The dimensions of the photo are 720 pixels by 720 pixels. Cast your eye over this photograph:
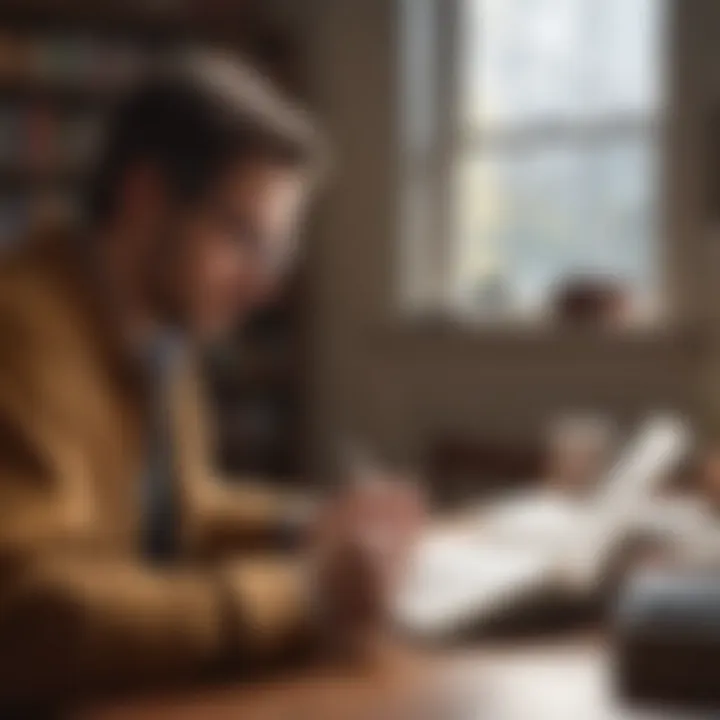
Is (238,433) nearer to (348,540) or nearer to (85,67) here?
(85,67)

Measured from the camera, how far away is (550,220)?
2.32 m

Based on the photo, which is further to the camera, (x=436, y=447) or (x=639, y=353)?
(x=436, y=447)

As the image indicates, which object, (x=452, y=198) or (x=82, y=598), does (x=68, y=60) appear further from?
(x=82, y=598)

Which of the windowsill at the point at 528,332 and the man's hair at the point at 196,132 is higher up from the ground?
the man's hair at the point at 196,132

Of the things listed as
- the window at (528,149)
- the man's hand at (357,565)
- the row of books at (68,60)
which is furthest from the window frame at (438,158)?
the man's hand at (357,565)

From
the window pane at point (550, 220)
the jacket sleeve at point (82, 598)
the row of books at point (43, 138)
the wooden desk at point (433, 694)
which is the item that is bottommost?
the wooden desk at point (433, 694)

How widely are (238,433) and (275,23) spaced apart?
26.8 inches

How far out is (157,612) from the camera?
2.57 feet

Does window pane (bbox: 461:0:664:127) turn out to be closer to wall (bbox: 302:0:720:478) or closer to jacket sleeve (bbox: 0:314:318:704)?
wall (bbox: 302:0:720:478)

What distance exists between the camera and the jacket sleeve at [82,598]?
761 mm

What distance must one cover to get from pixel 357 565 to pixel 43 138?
178cm

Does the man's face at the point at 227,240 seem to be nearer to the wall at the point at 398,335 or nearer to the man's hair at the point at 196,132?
the man's hair at the point at 196,132

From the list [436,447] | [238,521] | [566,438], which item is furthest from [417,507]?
[436,447]

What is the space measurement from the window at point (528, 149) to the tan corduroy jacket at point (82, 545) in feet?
4.42
